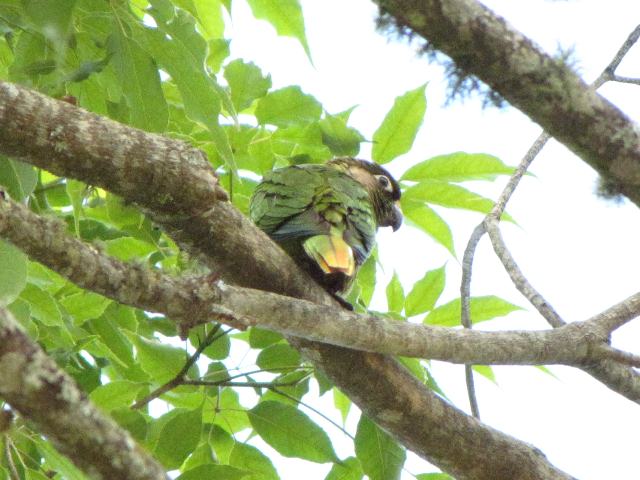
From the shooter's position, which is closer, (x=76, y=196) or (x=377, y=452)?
(x=76, y=196)

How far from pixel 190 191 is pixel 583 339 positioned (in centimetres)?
128

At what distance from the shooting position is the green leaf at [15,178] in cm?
230

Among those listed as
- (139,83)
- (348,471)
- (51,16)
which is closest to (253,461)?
(348,471)

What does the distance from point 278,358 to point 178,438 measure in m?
0.45

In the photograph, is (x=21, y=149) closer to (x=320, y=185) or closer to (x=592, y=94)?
(x=592, y=94)

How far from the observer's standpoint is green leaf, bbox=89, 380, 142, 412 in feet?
9.41

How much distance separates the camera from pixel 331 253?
9.96 ft

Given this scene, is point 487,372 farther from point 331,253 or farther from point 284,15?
point 284,15

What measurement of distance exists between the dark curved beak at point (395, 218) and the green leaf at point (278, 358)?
4.78 feet

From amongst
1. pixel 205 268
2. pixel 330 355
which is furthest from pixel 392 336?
pixel 205 268

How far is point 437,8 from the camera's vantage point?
160cm

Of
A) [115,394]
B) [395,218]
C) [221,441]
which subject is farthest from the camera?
[395,218]

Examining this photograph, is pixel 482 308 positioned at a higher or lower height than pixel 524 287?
lower

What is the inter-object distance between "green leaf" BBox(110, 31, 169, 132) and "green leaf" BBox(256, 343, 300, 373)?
937 millimetres
